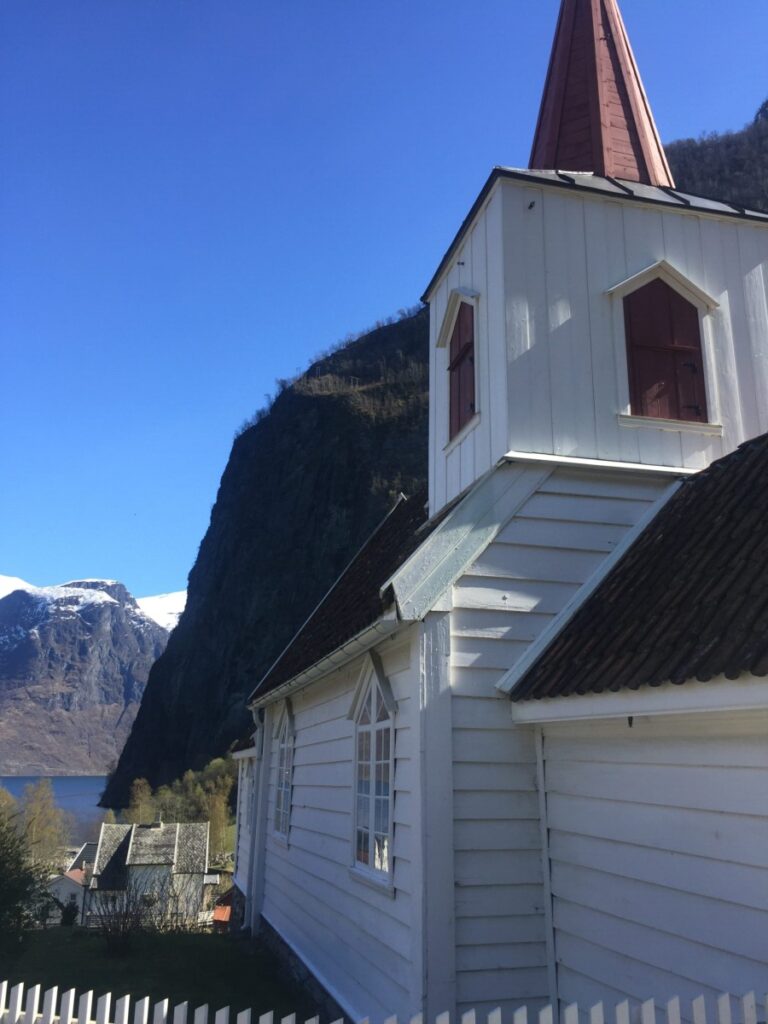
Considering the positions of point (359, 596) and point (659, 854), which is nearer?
point (659, 854)

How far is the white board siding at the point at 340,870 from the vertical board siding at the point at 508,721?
16.9 inches

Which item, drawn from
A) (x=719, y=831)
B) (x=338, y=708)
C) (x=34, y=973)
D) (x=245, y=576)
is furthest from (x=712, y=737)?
(x=245, y=576)

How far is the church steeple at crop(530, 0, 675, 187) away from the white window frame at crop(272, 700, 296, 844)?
8555mm

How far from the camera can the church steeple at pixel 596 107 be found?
924cm

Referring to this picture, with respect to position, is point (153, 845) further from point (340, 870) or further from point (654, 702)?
point (654, 702)

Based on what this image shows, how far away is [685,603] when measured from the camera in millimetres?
5230

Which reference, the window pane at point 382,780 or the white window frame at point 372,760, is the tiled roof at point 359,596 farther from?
the window pane at point 382,780

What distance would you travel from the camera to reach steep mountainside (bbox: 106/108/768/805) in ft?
243

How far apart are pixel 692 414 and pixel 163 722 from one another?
293ft

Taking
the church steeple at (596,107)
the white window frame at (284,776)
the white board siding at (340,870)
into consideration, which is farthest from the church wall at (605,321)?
the white window frame at (284,776)

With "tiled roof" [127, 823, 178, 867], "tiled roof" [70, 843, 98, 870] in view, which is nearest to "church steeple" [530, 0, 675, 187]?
"tiled roof" [127, 823, 178, 867]

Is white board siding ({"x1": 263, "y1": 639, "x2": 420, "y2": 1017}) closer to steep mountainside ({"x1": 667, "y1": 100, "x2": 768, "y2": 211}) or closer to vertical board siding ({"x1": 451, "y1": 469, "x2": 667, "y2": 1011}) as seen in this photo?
vertical board siding ({"x1": 451, "y1": 469, "x2": 667, "y2": 1011})

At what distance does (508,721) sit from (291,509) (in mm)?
76136

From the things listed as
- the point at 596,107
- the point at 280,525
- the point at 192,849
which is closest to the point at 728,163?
the point at 280,525
